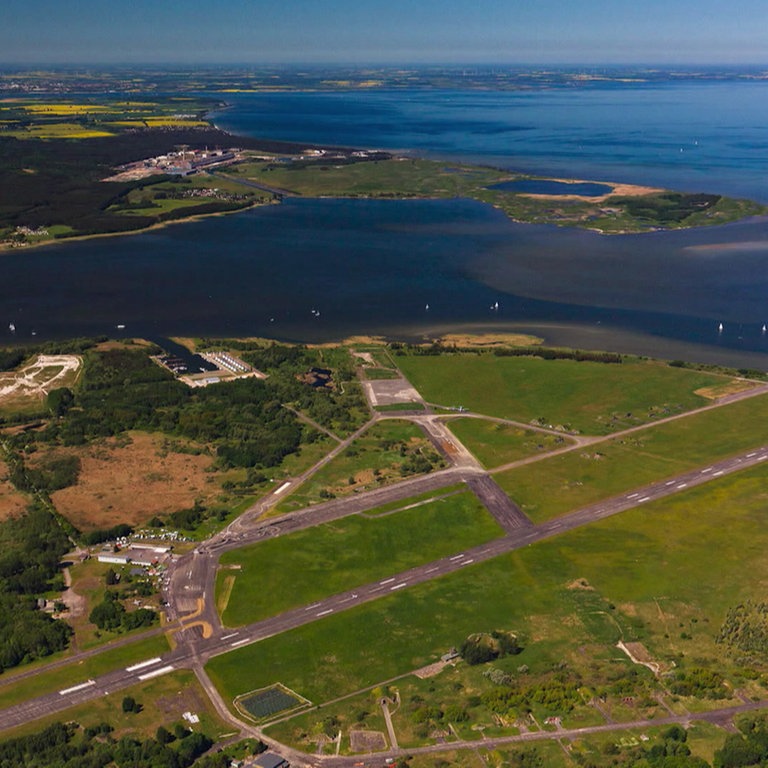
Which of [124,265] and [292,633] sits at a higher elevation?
[124,265]

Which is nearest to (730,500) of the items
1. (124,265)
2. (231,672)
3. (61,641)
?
(231,672)

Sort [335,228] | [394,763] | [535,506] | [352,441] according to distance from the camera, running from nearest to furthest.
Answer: [394,763] → [535,506] → [352,441] → [335,228]

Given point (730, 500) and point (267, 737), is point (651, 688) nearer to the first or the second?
point (267, 737)

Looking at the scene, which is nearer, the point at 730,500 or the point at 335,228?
the point at 730,500

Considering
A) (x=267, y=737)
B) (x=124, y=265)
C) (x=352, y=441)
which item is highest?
(x=124, y=265)

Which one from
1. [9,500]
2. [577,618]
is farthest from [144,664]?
[577,618]

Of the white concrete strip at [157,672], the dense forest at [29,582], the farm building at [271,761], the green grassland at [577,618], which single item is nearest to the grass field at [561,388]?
the green grassland at [577,618]

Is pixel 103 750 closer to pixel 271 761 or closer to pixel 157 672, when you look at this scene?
pixel 157 672
